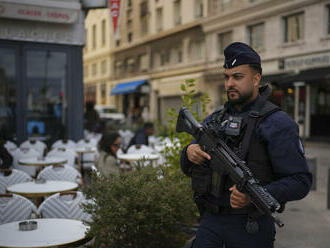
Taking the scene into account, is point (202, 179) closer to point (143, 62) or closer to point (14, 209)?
point (14, 209)

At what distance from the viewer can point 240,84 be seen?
79.7 inches

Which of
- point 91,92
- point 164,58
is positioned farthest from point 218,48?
point 91,92

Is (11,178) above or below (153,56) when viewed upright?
below

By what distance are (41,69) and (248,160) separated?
338 inches

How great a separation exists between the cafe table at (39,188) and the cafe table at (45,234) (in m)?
1.13

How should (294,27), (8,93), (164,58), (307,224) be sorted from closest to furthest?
(307,224), (8,93), (294,27), (164,58)

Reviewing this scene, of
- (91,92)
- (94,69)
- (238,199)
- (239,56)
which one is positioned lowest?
(238,199)

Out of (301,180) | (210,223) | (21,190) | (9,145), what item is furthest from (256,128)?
(9,145)

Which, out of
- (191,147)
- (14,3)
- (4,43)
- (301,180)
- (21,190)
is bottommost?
(21,190)

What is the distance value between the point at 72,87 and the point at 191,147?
832cm

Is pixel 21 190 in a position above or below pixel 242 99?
below

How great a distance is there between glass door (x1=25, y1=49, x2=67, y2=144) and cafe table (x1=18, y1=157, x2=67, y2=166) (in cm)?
326

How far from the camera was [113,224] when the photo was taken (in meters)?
2.44

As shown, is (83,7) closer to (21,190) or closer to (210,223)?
(21,190)
